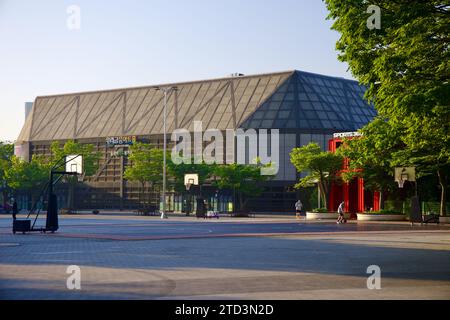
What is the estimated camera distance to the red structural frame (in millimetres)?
71312

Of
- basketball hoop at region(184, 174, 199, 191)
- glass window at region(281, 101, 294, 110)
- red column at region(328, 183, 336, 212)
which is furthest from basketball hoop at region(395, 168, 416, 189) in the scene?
glass window at region(281, 101, 294, 110)

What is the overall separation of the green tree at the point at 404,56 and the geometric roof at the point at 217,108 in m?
69.2

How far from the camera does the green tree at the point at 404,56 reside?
23500mm

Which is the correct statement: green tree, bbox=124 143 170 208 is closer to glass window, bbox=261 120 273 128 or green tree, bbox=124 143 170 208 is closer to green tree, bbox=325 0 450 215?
glass window, bbox=261 120 273 128

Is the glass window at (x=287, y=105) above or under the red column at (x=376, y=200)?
above

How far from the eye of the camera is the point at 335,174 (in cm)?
7244

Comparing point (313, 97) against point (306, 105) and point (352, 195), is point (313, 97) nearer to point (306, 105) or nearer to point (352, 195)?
point (306, 105)

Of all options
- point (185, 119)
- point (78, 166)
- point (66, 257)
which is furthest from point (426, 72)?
point (185, 119)

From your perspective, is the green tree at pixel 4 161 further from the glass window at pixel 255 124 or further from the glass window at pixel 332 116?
the glass window at pixel 332 116

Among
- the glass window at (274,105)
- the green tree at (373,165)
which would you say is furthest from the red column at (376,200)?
the glass window at (274,105)

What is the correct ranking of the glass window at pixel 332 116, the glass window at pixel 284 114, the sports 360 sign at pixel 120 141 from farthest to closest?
the sports 360 sign at pixel 120 141
the glass window at pixel 332 116
the glass window at pixel 284 114

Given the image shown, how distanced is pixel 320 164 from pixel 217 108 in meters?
43.5

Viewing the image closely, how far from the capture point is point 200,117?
11175cm
